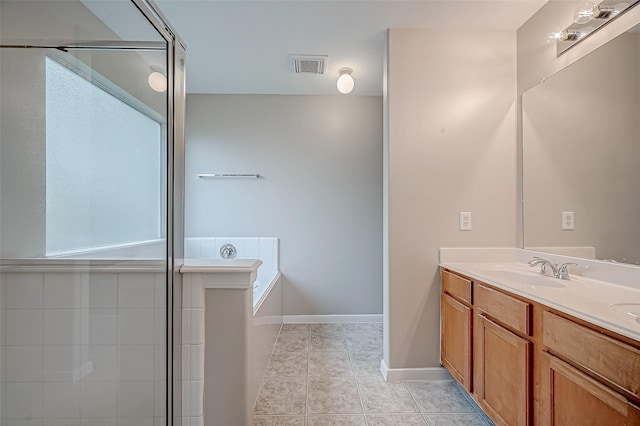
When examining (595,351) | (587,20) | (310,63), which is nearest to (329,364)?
(595,351)

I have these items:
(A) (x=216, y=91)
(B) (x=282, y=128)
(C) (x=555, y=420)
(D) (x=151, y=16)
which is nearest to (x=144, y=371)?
(D) (x=151, y=16)

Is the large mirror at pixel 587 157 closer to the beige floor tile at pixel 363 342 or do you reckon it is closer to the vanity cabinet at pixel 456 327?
the vanity cabinet at pixel 456 327

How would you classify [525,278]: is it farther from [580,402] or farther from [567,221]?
[580,402]

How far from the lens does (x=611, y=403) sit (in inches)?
37.1

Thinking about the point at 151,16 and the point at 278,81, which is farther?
the point at 278,81

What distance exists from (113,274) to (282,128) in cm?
252

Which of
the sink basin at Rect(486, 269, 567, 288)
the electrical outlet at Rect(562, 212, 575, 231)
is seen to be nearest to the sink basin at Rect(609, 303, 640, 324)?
the sink basin at Rect(486, 269, 567, 288)

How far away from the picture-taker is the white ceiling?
1.98 m

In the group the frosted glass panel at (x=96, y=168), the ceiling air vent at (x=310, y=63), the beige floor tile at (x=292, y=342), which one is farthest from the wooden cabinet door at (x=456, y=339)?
the ceiling air vent at (x=310, y=63)

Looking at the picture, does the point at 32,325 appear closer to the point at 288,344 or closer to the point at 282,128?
the point at 288,344

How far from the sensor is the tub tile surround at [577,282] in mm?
1017

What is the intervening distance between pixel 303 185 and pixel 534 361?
2596 mm

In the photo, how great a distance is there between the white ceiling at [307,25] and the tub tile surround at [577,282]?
158 centimetres

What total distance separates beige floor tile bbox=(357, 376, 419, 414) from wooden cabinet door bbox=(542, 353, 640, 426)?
0.85 m
